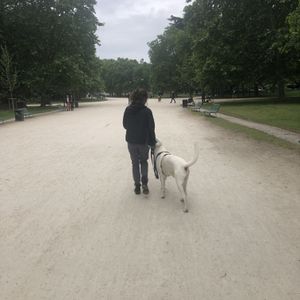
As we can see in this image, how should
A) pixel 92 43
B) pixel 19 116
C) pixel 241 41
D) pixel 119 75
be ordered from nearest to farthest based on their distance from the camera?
pixel 19 116
pixel 241 41
pixel 92 43
pixel 119 75

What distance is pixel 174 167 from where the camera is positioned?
638 cm

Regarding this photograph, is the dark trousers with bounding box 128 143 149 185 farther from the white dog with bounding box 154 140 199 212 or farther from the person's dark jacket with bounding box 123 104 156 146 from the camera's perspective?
the white dog with bounding box 154 140 199 212

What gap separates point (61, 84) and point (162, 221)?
4139cm

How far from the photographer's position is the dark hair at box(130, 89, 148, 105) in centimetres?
677

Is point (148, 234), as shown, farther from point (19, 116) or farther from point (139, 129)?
point (19, 116)

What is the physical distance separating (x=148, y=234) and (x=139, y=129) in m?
2.16

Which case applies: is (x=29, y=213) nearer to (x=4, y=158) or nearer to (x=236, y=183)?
(x=236, y=183)

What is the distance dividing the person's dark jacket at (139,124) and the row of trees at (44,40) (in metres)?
34.2

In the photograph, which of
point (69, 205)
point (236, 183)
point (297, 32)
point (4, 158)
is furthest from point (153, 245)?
point (297, 32)

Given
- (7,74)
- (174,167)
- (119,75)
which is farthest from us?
(119,75)

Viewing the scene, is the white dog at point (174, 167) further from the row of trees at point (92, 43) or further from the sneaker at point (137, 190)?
the row of trees at point (92, 43)

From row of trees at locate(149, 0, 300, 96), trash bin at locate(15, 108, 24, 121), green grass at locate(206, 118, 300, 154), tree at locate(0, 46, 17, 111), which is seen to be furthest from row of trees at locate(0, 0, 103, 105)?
green grass at locate(206, 118, 300, 154)

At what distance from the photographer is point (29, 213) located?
6246 millimetres

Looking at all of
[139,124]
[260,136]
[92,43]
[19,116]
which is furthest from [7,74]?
[139,124]
